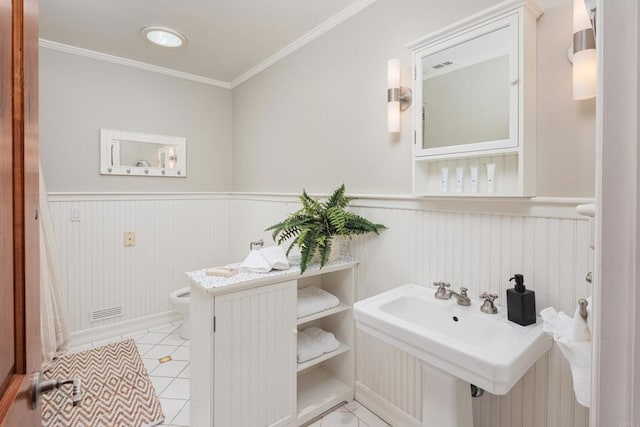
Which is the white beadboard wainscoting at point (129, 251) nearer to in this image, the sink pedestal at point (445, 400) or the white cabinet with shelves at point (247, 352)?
the white cabinet with shelves at point (247, 352)

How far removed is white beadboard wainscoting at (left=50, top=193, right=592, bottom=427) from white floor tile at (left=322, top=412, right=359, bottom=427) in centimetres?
15

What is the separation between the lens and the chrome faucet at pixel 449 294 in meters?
1.40

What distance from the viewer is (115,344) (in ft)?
8.52

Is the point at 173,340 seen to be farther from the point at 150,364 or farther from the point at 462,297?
the point at 462,297

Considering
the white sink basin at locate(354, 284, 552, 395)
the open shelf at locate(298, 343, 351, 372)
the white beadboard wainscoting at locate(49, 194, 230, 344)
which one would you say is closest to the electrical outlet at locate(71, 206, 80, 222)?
the white beadboard wainscoting at locate(49, 194, 230, 344)

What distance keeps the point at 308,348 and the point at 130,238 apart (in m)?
2.00

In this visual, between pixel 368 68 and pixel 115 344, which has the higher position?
pixel 368 68

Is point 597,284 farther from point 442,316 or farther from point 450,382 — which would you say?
point 442,316

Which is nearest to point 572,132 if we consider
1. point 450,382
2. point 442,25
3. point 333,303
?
point 442,25

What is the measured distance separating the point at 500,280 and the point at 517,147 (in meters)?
0.57

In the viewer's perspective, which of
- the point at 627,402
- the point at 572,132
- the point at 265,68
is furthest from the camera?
the point at 265,68

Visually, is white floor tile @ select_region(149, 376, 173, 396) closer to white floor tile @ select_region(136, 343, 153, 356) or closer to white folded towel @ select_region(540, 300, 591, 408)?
white floor tile @ select_region(136, 343, 153, 356)

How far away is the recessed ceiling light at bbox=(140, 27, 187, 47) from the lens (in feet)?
7.45

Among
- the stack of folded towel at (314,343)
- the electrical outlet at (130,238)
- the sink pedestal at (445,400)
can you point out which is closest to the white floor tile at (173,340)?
the electrical outlet at (130,238)
